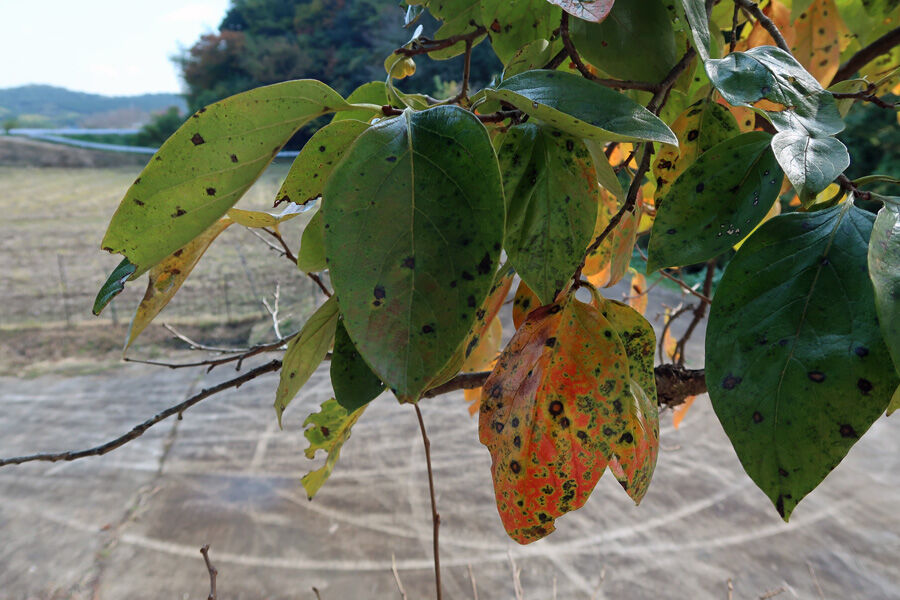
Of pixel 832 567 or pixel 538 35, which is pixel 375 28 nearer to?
pixel 832 567

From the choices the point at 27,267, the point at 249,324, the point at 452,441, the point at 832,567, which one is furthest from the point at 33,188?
the point at 832,567

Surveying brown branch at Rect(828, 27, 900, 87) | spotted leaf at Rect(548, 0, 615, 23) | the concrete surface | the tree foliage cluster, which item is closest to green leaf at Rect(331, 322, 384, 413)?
the tree foliage cluster

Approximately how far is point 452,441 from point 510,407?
1491mm

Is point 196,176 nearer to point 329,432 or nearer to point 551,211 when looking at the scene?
point 551,211

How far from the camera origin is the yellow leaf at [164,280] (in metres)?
0.19

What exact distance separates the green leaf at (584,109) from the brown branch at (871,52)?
25cm

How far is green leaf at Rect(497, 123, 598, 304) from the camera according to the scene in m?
0.15

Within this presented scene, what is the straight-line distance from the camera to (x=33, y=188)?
369 cm

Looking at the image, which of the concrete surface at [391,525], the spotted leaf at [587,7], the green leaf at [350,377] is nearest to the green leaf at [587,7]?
the spotted leaf at [587,7]

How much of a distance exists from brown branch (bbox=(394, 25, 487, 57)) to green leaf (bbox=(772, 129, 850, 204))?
0.54ft

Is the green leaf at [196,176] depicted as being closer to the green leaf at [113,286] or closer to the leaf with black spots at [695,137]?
the green leaf at [113,286]

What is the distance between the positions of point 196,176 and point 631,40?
14 centimetres

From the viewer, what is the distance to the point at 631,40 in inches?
7.5

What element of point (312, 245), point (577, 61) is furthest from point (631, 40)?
point (312, 245)
